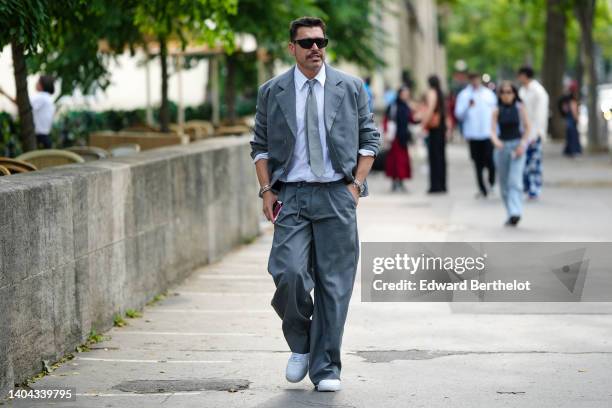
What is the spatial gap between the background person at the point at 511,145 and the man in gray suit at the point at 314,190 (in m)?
8.68

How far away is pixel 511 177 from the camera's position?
51.4 feet

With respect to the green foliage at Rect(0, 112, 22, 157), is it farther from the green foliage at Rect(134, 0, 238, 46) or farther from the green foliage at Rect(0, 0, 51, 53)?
the green foliage at Rect(0, 0, 51, 53)

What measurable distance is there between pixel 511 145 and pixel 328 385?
917cm

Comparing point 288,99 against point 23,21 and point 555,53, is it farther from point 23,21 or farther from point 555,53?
point 555,53

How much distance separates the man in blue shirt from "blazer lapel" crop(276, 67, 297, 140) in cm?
1347

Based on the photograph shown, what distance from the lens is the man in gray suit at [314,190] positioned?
6938 millimetres

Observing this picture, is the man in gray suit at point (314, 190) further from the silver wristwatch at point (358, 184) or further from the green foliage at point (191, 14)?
the green foliage at point (191, 14)

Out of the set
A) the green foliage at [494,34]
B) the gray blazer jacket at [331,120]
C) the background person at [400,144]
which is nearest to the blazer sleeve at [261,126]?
the gray blazer jacket at [331,120]

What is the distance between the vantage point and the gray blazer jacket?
6953 millimetres

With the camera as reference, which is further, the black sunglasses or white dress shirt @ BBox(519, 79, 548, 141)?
white dress shirt @ BBox(519, 79, 548, 141)

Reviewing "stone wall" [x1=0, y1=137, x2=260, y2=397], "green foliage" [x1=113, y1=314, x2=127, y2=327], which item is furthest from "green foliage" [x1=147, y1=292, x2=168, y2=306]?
"green foliage" [x1=113, y1=314, x2=127, y2=327]

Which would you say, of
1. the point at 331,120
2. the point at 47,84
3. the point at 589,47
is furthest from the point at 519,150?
the point at 589,47

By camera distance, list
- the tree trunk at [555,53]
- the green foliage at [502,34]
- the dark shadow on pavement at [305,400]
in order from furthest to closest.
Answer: the green foliage at [502,34] < the tree trunk at [555,53] < the dark shadow on pavement at [305,400]

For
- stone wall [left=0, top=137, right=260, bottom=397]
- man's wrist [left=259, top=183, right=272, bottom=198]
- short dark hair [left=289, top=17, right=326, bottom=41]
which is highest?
short dark hair [left=289, top=17, right=326, bottom=41]
